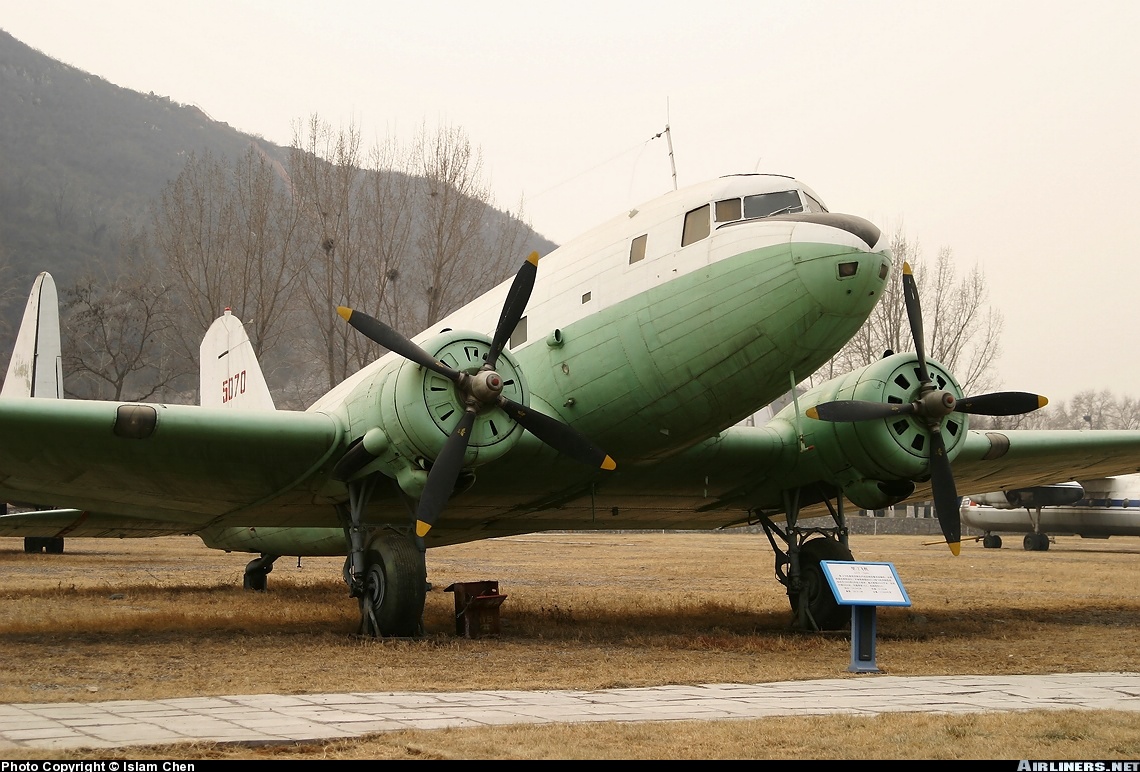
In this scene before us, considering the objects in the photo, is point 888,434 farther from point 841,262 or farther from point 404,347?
point 404,347

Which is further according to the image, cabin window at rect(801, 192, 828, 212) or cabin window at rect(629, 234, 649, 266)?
cabin window at rect(629, 234, 649, 266)

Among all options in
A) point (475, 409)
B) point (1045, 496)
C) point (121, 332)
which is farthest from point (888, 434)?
point (121, 332)

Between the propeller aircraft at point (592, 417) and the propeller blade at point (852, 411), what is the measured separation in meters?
0.03

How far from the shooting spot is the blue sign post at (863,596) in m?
10.4

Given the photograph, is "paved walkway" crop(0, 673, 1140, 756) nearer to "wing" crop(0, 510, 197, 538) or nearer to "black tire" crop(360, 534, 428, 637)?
"black tire" crop(360, 534, 428, 637)

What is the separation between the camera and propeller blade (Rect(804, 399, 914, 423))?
1333 cm

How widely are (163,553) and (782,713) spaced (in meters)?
32.5

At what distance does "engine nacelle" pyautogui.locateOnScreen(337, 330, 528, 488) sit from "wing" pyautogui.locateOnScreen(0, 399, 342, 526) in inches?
35.9

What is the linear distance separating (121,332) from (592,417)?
6426 cm

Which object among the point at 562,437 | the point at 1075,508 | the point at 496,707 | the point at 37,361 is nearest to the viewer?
the point at 496,707

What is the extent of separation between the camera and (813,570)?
1516 cm

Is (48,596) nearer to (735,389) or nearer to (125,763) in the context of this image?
(735,389)

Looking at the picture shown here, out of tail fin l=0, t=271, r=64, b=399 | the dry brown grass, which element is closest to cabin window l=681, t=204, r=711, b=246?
the dry brown grass

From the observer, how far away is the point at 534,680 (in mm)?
9336
